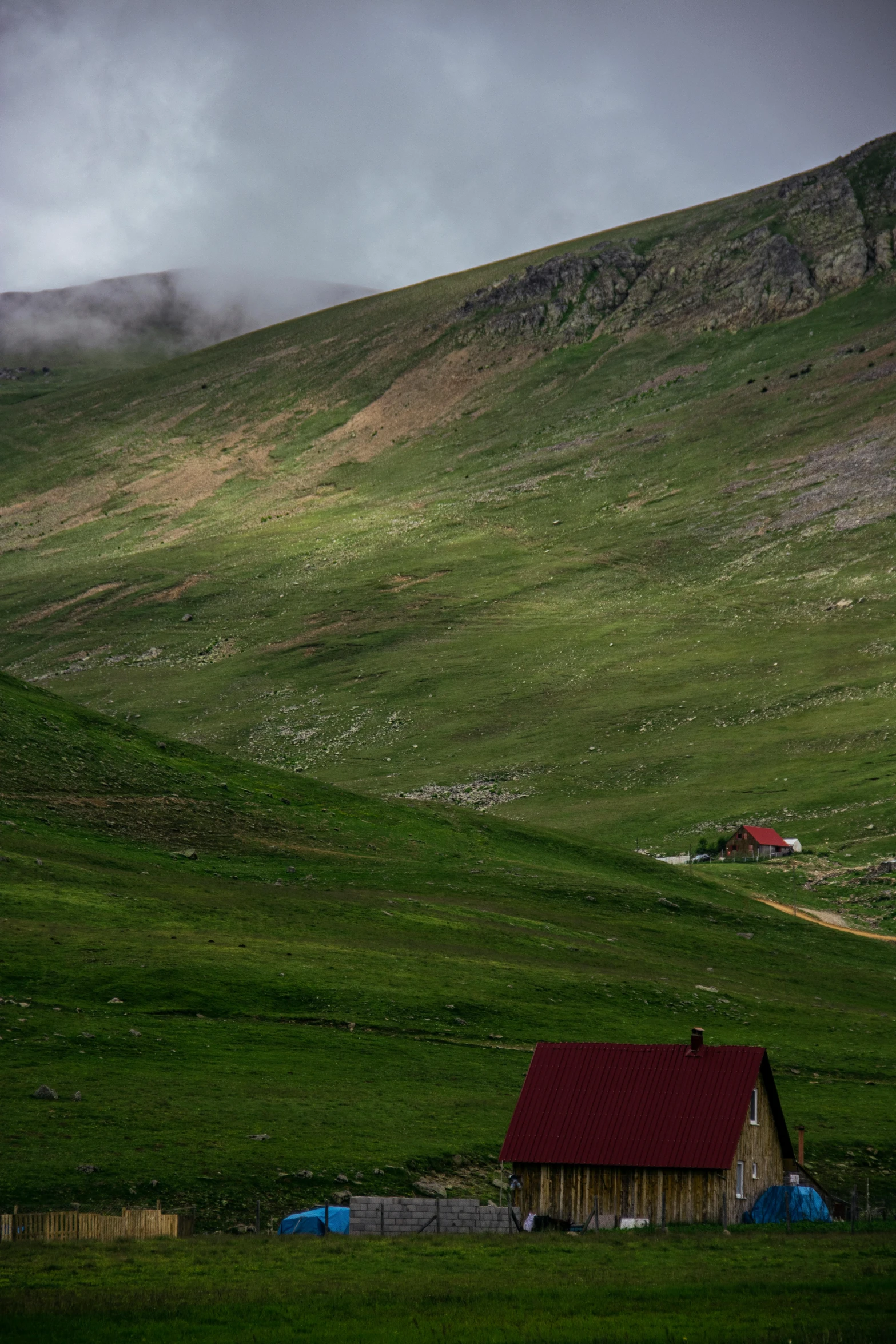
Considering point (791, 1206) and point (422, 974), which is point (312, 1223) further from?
point (422, 974)

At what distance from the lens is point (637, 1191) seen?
130ft

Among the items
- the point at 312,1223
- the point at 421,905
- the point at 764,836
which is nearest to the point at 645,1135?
the point at 312,1223

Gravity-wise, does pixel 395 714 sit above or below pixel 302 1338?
above

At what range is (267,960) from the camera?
61969 millimetres

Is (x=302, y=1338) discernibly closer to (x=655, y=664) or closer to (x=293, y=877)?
(x=293, y=877)

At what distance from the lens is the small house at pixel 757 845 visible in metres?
114

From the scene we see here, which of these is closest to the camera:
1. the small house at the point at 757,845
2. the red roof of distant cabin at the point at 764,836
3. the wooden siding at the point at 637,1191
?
the wooden siding at the point at 637,1191

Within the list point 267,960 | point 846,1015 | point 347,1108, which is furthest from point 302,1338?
point 846,1015

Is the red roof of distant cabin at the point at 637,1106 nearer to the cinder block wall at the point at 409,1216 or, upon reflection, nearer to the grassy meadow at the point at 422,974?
the grassy meadow at the point at 422,974

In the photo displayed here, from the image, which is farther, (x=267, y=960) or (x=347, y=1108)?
(x=267, y=960)

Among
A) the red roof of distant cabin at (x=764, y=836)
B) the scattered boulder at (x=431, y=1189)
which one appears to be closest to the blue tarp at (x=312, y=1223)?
the scattered boulder at (x=431, y=1189)

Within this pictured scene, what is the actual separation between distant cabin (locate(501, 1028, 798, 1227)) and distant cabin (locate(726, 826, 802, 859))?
240 feet

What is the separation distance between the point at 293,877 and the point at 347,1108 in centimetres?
3518

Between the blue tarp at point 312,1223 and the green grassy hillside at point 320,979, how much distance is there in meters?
1.65
